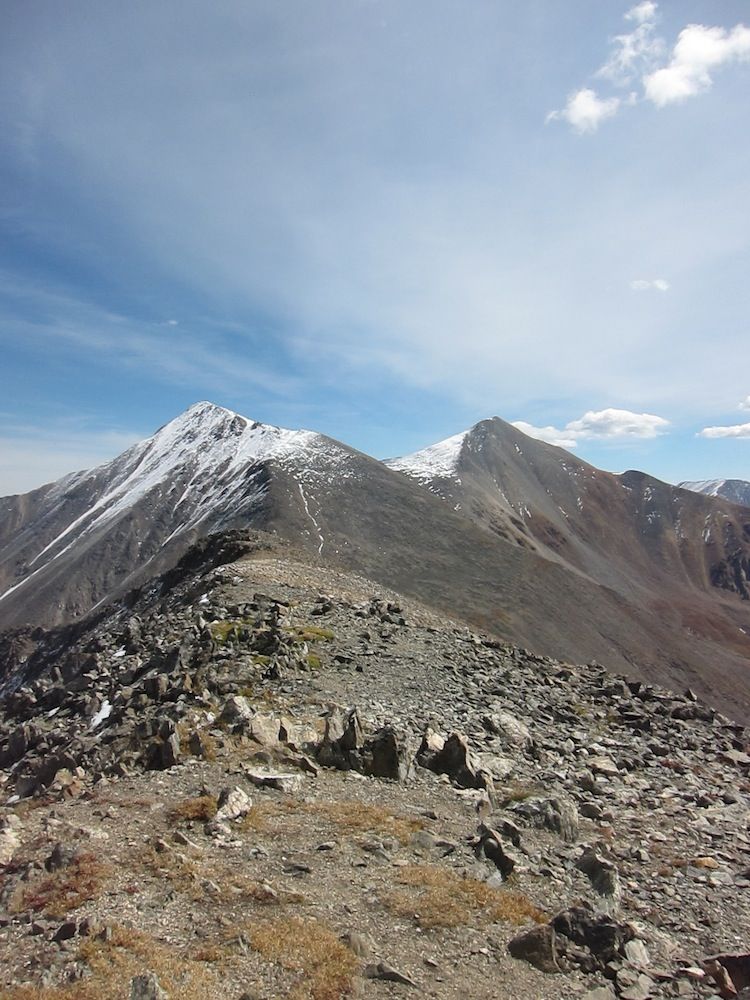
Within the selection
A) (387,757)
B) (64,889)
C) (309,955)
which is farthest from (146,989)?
(387,757)

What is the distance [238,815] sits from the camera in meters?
14.6

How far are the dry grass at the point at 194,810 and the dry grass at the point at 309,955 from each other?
3996mm

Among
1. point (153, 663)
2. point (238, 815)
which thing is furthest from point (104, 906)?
point (153, 663)

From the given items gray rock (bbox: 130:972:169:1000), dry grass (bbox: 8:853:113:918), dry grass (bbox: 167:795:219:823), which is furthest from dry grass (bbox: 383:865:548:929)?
dry grass (bbox: 8:853:113:918)

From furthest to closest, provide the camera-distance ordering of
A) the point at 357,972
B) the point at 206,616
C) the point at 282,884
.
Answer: the point at 206,616 < the point at 282,884 < the point at 357,972

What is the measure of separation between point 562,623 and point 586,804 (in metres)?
104

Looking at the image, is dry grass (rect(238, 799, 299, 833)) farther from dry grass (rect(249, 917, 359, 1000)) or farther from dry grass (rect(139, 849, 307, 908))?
dry grass (rect(249, 917, 359, 1000))

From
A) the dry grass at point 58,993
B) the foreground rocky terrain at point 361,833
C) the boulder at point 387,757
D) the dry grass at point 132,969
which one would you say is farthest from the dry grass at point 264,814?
the dry grass at point 58,993

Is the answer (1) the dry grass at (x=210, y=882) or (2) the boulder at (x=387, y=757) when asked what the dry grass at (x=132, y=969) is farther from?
(2) the boulder at (x=387, y=757)

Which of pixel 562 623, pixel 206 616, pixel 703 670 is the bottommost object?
pixel 703 670

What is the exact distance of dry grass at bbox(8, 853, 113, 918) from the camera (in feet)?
35.4

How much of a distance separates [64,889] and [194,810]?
354cm

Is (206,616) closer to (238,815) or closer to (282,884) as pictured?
(238,815)

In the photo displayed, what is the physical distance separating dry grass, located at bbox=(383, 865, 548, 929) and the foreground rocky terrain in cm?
5
